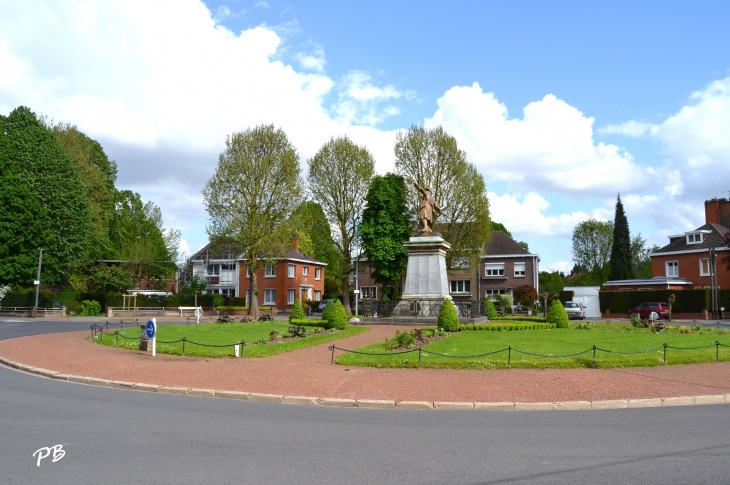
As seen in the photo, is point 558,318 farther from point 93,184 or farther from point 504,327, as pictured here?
point 93,184

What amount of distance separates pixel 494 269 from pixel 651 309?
932 inches

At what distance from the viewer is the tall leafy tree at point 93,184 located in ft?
191

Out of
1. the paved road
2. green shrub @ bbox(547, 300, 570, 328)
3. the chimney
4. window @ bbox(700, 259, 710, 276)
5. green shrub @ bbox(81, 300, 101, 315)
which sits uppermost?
the chimney

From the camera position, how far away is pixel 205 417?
10.1 metres

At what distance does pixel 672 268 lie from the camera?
60875 millimetres

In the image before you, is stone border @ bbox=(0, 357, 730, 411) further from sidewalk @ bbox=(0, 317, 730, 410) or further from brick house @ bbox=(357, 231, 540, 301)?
Answer: brick house @ bbox=(357, 231, 540, 301)

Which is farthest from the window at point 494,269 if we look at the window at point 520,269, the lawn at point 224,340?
the lawn at point 224,340

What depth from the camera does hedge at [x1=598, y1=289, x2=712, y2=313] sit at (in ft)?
164

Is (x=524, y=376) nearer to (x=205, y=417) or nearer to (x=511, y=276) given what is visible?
Answer: (x=205, y=417)

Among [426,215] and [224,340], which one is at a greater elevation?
[426,215]

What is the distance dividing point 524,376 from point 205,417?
7.97 meters

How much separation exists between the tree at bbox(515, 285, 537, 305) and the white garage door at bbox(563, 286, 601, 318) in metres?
3.43

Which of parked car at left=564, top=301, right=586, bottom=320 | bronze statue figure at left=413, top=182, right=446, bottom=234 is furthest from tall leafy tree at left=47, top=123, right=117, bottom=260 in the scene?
parked car at left=564, top=301, right=586, bottom=320

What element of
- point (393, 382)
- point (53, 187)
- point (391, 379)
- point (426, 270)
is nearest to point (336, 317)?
point (426, 270)
